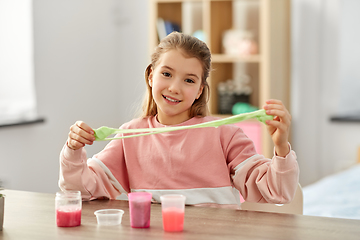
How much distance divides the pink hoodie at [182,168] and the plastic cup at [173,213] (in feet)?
1.14

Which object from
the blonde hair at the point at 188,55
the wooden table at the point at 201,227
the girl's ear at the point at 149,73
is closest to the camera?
the wooden table at the point at 201,227

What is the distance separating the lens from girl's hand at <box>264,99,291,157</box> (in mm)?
1201

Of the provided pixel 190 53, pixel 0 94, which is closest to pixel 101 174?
pixel 190 53

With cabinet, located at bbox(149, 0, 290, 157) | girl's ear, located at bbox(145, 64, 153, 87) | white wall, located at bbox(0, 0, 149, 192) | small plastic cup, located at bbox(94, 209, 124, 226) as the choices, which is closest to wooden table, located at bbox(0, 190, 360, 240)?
small plastic cup, located at bbox(94, 209, 124, 226)

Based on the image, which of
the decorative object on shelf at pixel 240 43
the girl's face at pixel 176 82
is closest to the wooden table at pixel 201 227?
the girl's face at pixel 176 82

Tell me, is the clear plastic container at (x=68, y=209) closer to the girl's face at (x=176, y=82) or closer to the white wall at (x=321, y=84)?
the girl's face at (x=176, y=82)

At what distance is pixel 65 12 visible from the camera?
3.56m

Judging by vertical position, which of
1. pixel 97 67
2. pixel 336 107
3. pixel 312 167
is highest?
pixel 97 67

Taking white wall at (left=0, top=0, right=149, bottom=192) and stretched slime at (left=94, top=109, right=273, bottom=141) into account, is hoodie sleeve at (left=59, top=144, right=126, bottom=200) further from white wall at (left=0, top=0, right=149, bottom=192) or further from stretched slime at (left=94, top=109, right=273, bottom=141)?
white wall at (left=0, top=0, right=149, bottom=192)

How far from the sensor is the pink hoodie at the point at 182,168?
1346 millimetres

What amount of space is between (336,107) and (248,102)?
706 mm

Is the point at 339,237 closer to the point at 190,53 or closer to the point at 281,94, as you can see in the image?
the point at 190,53

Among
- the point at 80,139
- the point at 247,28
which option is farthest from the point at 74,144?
the point at 247,28

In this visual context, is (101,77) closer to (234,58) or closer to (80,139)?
(234,58)
